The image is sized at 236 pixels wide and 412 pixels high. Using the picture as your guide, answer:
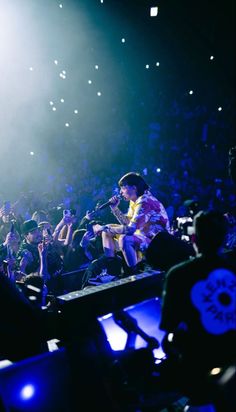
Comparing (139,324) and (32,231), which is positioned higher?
(32,231)

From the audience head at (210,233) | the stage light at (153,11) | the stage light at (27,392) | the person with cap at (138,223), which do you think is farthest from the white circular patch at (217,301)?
the stage light at (153,11)

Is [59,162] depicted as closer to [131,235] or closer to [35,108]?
[35,108]

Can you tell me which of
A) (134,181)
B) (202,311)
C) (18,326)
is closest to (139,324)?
(202,311)

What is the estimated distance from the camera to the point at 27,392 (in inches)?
80.7

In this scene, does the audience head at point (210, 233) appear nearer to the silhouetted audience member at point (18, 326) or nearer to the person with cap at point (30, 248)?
the silhouetted audience member at point (18, 326)

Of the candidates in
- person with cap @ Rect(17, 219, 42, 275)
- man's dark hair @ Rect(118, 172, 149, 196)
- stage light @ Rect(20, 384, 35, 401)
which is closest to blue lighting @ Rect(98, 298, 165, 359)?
stage light @ Rect(20, 384, 35, 401)

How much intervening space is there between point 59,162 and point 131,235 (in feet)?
35.5

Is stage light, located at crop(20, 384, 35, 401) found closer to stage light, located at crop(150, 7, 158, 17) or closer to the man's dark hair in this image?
the man's dark hair

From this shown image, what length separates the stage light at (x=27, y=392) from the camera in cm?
203

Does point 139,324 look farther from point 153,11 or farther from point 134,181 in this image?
point 153,11

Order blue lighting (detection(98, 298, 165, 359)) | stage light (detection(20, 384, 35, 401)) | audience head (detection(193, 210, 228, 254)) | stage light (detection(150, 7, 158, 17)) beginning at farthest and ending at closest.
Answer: stage light (detection(150, 7, 158, 17)) → blue lighting (detection(98, 298, 165, 359)) → audience head (detection(193, 210, 228, 254)) → stage light (detection(20, 384, 35, 401))

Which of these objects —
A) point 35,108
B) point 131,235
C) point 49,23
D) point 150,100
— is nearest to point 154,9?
point 150,100

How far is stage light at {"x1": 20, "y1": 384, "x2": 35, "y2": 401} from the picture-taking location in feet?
6.64

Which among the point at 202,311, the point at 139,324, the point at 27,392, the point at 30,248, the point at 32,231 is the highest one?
the point at 32,231
